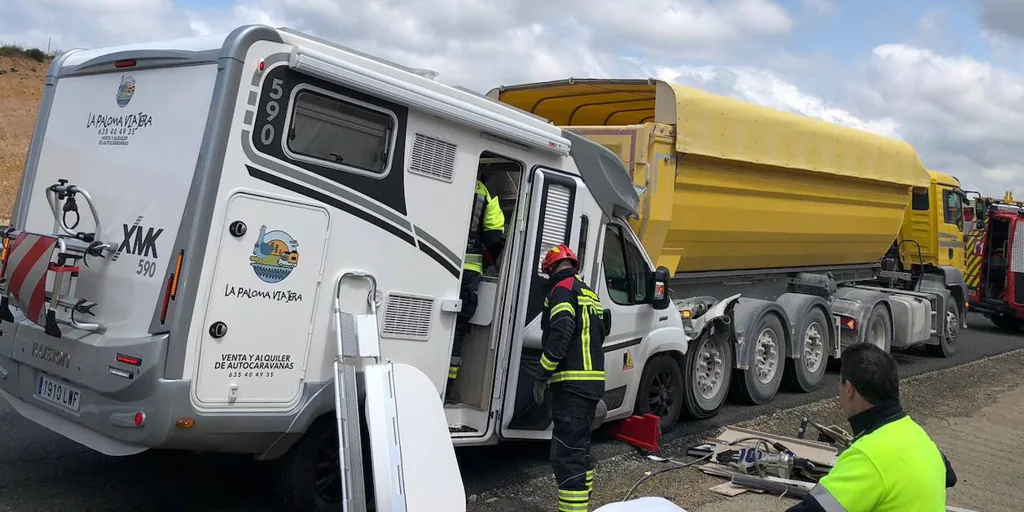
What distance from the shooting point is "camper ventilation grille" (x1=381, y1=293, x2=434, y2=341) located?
479cm

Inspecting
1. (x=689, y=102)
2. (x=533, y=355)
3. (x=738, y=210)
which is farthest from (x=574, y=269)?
(x=738, y=210)

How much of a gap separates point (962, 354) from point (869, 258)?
374cm

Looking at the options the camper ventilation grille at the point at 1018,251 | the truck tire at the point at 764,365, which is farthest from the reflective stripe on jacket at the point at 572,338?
the camper ventilation grille at the point at 1018,251

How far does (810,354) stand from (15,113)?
133 feet

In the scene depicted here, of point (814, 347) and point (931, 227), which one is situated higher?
point (931, 227)

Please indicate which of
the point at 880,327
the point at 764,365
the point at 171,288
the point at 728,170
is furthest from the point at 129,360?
the point at 880,327

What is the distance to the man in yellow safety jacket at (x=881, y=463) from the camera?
97.0 inches

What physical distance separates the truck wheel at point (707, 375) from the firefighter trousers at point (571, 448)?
10.0ft

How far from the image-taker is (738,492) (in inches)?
231

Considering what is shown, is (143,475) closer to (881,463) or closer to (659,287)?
(659,287)

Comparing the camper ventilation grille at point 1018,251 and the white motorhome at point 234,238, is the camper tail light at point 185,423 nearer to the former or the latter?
the white motorhome at point 234,238

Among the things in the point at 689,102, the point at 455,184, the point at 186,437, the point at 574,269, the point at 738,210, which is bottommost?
the point at 186,437

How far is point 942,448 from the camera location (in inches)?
302

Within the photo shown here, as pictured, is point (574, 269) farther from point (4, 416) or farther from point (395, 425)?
point (4, 416)
